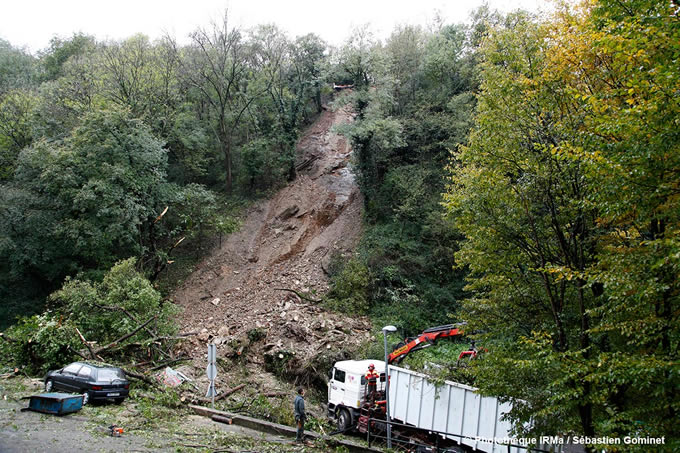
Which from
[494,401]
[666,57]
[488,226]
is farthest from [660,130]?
[494,401]

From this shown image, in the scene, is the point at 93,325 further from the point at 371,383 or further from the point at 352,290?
the point at 371,383

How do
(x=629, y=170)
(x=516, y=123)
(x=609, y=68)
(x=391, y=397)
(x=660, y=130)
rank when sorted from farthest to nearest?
(x=391, y=397), (x=516, y=123), (x=609, y=68), (x=629, y=170), (x=660, y=130)

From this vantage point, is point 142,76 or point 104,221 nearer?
point 104,221

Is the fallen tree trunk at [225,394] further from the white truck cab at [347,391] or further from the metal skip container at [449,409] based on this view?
the metal skip container at [449,409]

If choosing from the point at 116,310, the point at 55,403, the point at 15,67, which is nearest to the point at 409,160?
the point at 116,310

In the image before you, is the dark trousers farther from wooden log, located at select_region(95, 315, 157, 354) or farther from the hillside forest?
wooden log, located at select_region(95, 315, 157, 354)

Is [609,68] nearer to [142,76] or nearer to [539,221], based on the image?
[539,221]

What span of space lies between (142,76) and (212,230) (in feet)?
38.9

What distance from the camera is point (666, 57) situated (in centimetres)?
605

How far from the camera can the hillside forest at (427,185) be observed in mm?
6453

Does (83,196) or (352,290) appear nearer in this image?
(83,196)

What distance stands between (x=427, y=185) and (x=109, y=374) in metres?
19.3

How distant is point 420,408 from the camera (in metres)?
12.1

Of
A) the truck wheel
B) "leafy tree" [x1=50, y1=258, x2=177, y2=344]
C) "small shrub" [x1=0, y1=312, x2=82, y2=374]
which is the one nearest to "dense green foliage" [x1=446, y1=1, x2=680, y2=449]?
the truck wheel
